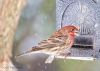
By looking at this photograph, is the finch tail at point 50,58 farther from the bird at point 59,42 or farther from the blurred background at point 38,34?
the blurred background at point 38,34

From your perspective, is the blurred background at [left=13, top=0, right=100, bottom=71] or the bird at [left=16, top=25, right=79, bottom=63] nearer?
the bird at [left=16, top=25, right=79, bottom=63]

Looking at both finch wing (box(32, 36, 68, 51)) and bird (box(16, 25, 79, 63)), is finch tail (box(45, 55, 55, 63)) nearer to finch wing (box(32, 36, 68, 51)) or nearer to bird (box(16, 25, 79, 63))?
bird (box(16, 25, 79, 63))

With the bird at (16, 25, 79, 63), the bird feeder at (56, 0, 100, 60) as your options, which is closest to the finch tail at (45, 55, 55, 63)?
the bird at (16, 25, 79, 63)

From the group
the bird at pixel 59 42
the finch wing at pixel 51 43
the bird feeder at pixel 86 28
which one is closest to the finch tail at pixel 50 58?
the bird at pixel 59 42

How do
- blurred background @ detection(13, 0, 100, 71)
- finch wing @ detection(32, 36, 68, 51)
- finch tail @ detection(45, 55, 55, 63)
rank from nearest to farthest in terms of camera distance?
1. finch wing @ detection(32, 36, 68, 51)
2. finch tail @ detection(45, 55, 55, 63)
3. blurred background @ detection(13, 0, 100, 71)
